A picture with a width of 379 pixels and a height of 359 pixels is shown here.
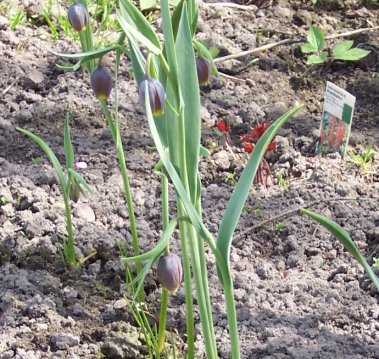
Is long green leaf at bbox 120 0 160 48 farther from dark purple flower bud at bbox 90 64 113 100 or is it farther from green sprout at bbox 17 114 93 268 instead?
green sprout at bbox 17 114 93 268

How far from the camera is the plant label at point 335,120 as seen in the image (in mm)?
2471

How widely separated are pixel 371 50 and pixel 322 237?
3.49 ft

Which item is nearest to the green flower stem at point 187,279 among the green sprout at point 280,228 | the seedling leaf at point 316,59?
the green sprout at point 280,228

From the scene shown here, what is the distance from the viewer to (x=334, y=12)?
335 cm

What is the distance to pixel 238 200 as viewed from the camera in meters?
1.50

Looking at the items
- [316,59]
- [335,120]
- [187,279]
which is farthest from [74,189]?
[316,59]

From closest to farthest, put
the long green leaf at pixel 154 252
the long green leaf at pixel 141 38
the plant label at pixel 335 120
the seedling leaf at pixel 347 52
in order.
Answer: the long green leaf at pixel 154 252 → the long green leaf at pixel 141 38 → the plant label at pixel 335 120 → the seedling leaf at pixel 347 52

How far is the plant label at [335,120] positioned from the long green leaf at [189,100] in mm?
955

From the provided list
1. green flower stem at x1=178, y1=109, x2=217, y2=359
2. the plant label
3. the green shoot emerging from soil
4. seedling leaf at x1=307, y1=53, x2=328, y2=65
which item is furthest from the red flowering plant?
green flower stem at x1=178, y1=109, x2=217, y2=359

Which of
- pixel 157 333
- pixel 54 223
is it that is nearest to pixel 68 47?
pixel 54 223

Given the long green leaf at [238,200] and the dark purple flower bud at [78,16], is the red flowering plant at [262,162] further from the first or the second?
the long green leaf at [238,200]

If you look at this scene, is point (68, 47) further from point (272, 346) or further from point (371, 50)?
point (272, 346)

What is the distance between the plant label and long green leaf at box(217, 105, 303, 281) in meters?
0.98

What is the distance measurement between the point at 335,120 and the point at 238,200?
3.67ft
